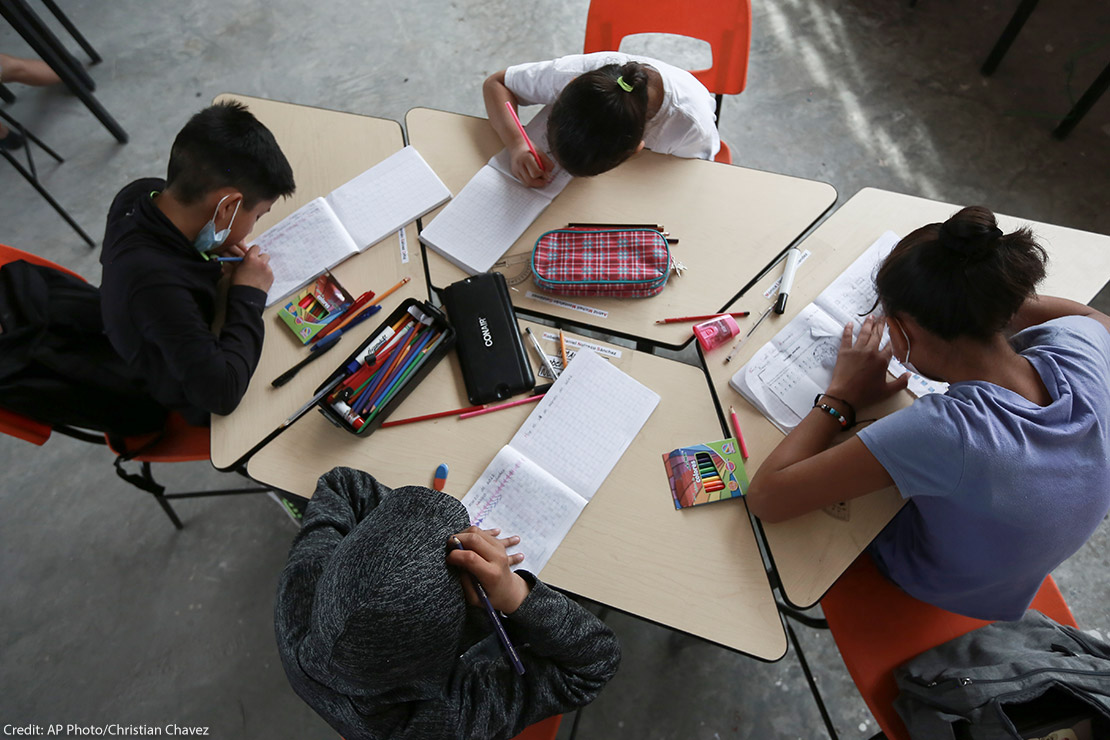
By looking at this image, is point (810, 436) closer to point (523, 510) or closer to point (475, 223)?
point (523, 510)

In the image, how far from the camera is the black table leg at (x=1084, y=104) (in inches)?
97.7

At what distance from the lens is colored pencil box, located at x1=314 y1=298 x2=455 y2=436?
1.36 metres

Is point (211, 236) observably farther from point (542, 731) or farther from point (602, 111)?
point (542, 731)

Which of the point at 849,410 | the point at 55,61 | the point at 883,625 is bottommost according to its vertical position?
the point at 883,625

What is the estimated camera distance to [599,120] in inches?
57.7

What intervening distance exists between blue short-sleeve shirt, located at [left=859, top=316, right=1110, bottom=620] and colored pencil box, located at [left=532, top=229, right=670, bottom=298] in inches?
23.6

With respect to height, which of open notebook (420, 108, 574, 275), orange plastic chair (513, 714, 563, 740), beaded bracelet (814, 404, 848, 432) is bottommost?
orange plastic chair (513, 714, 563, 740)

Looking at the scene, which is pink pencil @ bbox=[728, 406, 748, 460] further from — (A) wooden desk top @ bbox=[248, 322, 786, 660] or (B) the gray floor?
(B) the gray floor

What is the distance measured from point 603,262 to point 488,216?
0.34m

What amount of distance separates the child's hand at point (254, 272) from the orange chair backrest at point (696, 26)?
45.6 inches

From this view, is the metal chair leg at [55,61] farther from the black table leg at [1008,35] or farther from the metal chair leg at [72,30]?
the black table leg at [1008,35]

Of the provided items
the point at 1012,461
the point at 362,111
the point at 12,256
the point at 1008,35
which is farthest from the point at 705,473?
the point at 1008,35

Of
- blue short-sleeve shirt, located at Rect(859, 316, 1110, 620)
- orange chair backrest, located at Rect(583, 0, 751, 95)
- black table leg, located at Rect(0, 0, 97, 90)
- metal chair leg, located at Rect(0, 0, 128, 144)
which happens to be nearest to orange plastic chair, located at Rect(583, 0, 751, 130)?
orange chair backrest, located at Rect(583, 0, 751, 95)

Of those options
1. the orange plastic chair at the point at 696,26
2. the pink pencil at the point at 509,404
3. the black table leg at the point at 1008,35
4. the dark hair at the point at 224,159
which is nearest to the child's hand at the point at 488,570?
the pink pencil at the point at 509,404
